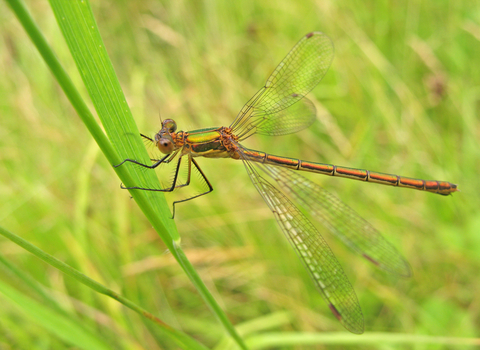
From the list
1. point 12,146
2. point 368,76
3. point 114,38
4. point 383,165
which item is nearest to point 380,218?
point 383,165

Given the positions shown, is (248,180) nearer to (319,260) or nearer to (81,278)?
(319,260)

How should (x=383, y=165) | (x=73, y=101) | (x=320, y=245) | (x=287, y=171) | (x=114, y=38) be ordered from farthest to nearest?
(x=114, y=38), (x=383, y=165), (x=287, y=171), (x=320, y=245), (x=73, y=101)

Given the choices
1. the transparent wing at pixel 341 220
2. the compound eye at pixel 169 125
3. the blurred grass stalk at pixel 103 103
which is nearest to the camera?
the blurred grass stalk at pixel 103 103

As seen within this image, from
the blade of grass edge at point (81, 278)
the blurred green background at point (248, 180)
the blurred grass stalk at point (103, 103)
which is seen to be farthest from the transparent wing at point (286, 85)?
the blade of grass edge at point (81, 278)

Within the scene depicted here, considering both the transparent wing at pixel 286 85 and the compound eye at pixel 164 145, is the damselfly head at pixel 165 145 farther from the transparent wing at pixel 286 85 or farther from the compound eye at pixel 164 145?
the transparent wing at pixel 286 85

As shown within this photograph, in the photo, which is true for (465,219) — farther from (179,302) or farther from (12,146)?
(12,146)

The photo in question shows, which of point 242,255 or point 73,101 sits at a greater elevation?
point 242,255
